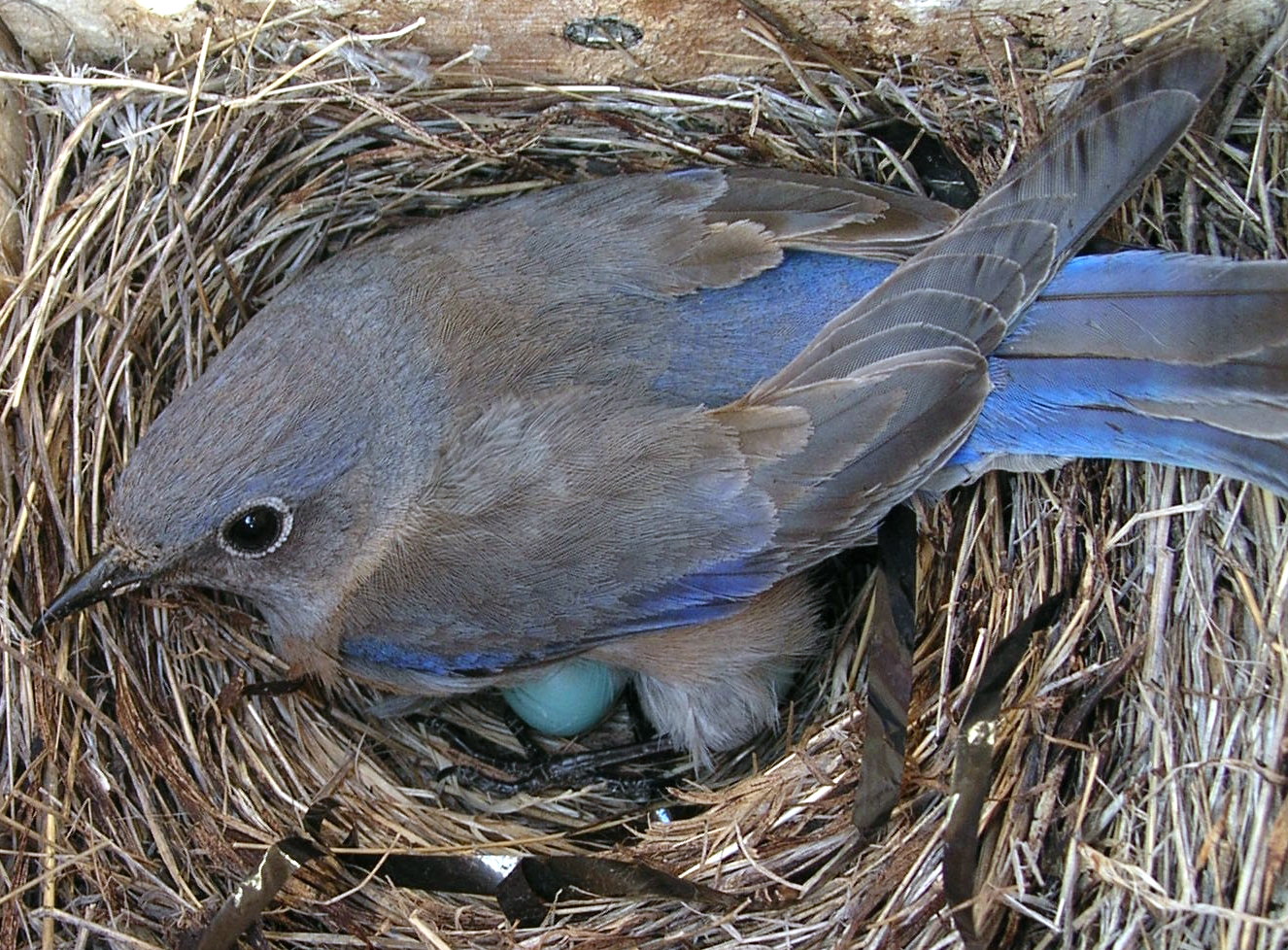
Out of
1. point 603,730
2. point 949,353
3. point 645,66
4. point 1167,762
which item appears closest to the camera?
point 1167,762

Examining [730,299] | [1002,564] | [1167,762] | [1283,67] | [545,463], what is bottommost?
[1167,762]

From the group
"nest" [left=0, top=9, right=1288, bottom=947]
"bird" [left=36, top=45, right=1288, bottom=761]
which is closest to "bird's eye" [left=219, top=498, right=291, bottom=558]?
"bird" [left=36, top=45, right=1288, bottom=761]

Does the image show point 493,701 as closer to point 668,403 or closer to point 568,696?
point 568,696

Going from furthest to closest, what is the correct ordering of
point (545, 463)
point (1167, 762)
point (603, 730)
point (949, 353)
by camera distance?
point (603, 730) → point (545, 463) → point (949, 353) → point (1167, 762)

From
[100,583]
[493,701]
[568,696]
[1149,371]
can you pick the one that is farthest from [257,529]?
[1149,371]

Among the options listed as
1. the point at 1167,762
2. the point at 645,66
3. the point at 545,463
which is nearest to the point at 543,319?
the point at 545,463

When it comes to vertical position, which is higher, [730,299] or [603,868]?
[730,299]

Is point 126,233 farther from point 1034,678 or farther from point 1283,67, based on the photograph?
point 1283,67

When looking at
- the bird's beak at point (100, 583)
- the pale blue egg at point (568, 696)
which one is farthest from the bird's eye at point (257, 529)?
the pale blue egg at point (568, 696)
